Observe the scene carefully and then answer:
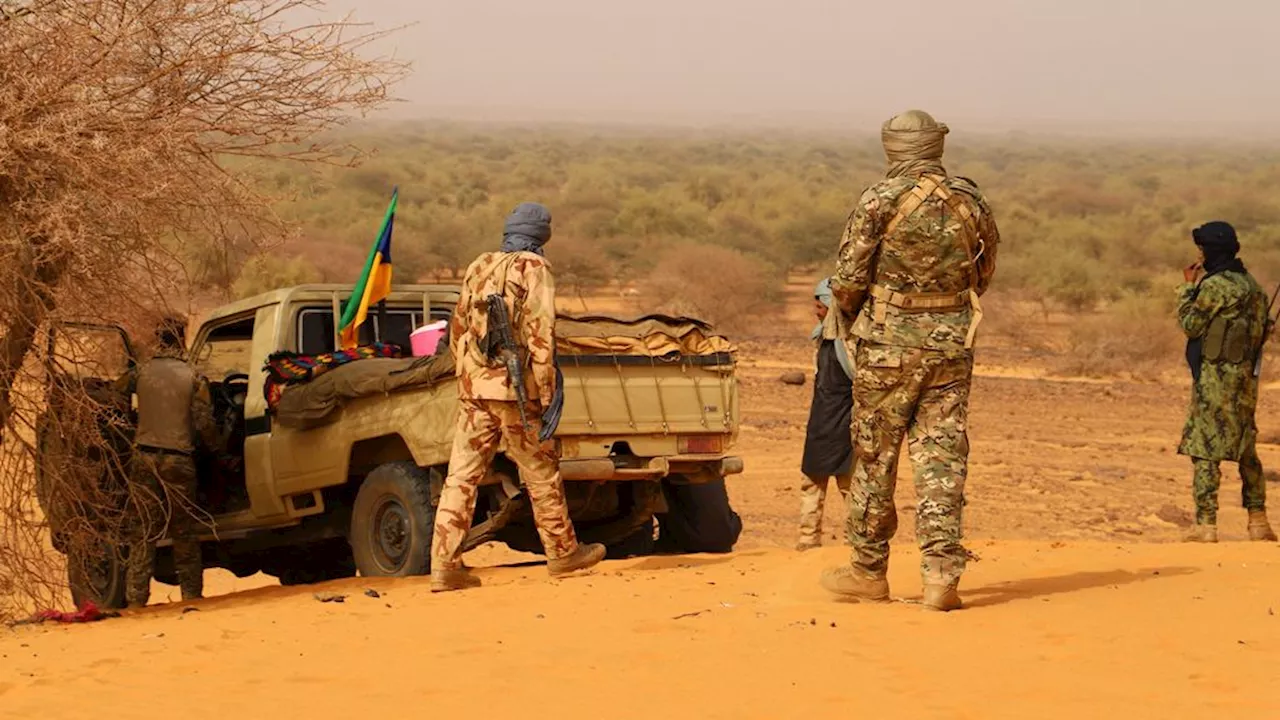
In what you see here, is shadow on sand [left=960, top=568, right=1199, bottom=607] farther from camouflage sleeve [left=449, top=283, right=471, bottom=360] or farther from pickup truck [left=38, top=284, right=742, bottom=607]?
camouflage sleeve [left=449, top=283, right=471, bottom=360]

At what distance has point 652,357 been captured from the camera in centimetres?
915

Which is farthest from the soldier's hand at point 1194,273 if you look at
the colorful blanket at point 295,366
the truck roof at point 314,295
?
the colorful blanket at point 295,366

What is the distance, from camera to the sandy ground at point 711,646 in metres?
5.84

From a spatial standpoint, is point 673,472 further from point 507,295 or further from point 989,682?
point 989,682

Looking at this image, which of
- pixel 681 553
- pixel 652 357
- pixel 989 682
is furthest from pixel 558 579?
pixel 989 682

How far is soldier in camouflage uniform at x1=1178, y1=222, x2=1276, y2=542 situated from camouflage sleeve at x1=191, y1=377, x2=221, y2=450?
17.6ft

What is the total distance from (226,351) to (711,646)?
539cm

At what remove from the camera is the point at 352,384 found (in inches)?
364

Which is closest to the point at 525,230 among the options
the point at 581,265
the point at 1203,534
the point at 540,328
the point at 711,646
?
the point at 540,328

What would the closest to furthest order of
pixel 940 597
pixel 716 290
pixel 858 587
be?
pixel 940 597 → pixel 858 587 → pixel 716 290

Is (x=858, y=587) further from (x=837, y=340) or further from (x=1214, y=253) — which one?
(x=1214, y=253)

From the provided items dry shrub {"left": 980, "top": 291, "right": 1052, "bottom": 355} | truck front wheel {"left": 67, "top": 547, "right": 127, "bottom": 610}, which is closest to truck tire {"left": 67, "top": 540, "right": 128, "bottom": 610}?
truck front wheel {"left": 67, "top": 547, "right": 127, "bottom": 610}

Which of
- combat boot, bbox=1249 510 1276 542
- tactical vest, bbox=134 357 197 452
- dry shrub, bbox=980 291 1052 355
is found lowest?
dry shrub, bbox=980 291 1052 355

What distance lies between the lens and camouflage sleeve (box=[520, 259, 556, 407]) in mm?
8203
